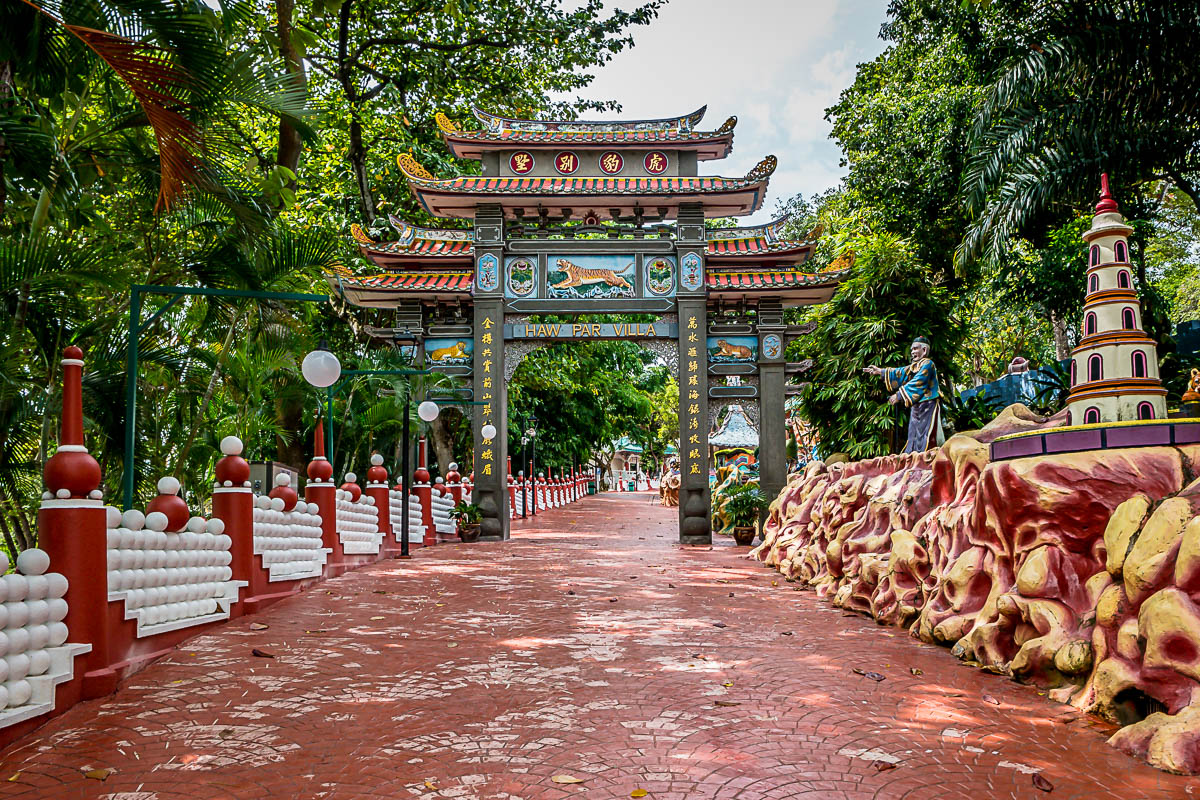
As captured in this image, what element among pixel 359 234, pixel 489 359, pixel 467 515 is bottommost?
pixel 467 515

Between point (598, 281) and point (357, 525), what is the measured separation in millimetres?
7012

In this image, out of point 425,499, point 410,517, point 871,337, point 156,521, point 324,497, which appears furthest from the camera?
point 871,337

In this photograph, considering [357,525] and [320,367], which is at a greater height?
[320,367]

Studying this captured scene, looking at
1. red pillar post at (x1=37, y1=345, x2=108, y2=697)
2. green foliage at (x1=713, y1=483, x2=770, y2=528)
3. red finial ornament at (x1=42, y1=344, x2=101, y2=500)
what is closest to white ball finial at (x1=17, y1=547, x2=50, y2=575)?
red pillar post at (x1=37, y1=345, x2=108, y2=697)

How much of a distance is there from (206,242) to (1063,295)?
50.9 feet

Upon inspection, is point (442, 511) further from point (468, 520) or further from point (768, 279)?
point (768, 279)

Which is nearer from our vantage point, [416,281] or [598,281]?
[598,281]

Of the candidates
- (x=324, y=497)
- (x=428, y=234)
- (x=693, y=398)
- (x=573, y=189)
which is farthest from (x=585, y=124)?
(x=324, y=497)

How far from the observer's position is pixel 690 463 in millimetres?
15930

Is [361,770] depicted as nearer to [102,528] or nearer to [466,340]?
[102,528]

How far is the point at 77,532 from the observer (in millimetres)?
4773

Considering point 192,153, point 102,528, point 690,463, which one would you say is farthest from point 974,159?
point 102,528

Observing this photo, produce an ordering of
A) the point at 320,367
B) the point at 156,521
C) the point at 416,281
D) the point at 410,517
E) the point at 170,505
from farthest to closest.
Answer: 1. the point at 416,281
2. the point at 410,517
3. the point at 320,367
4. the point at 170,505
5. the point at 156,521

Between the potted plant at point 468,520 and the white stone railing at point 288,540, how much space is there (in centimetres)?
614
